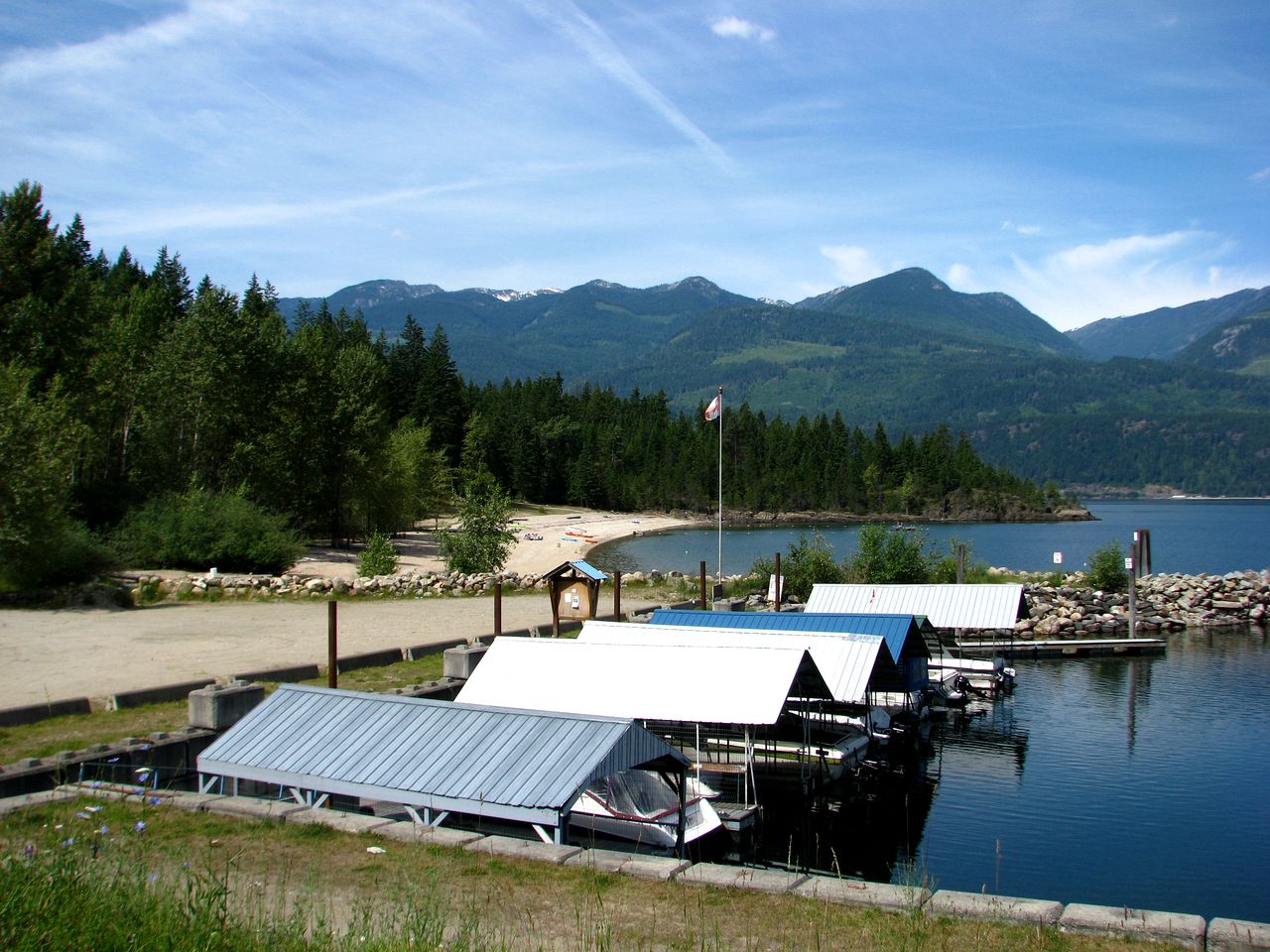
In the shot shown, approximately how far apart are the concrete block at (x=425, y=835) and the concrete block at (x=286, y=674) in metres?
10.9

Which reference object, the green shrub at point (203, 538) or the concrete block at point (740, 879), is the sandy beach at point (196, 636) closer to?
the green shrub at point (203, 538)

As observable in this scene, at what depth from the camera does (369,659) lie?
78.9 ft

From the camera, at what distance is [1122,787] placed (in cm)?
2023

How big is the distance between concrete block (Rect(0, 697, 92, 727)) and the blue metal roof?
1210 cm

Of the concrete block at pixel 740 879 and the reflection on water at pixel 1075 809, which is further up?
the concrete block at pixel 740 879

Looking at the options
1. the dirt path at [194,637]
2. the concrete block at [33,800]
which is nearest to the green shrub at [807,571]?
the dirt path at [194,637]

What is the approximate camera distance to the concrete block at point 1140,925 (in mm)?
8352

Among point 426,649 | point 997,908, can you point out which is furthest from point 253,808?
point 426,649

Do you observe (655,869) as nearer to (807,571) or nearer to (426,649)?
(426,649)

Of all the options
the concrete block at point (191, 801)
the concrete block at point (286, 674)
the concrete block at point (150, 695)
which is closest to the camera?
the concrete block at point (191, 801)

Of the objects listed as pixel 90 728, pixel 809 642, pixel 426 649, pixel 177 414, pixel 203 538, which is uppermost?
pixel 177 414

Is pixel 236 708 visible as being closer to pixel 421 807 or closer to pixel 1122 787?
pixel 421 807

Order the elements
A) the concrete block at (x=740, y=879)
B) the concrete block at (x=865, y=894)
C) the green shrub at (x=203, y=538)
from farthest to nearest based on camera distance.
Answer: the green shrub at (x=203, y=538), the concrete block at (x=740, y=879), the concrete block at (x=865, y=894)

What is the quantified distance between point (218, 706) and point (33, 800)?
5568 mm
